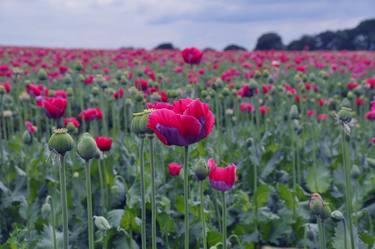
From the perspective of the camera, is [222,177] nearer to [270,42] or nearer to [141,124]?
[141,124]

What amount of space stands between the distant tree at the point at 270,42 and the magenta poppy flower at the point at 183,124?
20049mm

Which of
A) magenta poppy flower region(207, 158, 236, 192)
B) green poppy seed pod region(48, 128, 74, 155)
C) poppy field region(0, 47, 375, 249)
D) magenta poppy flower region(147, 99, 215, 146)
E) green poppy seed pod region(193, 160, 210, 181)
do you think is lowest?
poppy field region(0, 47, 375, 249)

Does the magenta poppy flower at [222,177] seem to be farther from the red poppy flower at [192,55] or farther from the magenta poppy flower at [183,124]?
the red poppy flower at [192,55]

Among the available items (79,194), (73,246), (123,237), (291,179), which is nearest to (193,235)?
(123,237)

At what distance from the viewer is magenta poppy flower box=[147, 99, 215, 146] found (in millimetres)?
1361

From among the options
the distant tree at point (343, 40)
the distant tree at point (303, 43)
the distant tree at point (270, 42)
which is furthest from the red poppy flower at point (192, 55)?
the distant tree at point (303, 43)

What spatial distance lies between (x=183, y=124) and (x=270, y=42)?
67.0 ft

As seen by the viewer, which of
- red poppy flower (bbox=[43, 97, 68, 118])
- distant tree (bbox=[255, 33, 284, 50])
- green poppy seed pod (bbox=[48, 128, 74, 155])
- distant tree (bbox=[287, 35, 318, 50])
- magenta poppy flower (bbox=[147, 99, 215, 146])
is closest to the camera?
magenta poppy flower (bbox=[147, 99, 215, 146])

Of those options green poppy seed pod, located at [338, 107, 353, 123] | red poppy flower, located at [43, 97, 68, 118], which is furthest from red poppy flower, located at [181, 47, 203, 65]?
green poppy seed pod, located at [338, 107, 353, 123]

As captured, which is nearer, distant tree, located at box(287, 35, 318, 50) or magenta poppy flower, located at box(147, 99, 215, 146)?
magenta poppy flower, located at box(147, 99, 215, 146)

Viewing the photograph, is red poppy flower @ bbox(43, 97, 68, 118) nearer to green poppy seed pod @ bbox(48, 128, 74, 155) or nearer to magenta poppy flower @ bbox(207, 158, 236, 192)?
magenta poppy flower @ bbox(207, 158, 236, 192)

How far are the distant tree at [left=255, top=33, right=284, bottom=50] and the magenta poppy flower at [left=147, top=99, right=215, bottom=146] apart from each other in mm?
20049

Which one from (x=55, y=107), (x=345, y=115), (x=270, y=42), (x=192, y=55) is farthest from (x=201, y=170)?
(x=270, y=42)

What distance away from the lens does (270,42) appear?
21.3 metres
